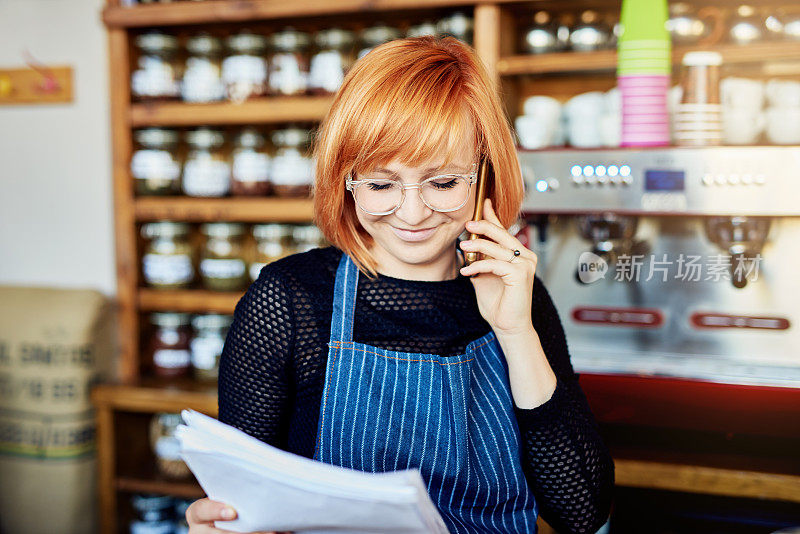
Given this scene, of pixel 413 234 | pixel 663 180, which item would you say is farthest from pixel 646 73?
pixel 413 234

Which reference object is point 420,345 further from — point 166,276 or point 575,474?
point 166,276

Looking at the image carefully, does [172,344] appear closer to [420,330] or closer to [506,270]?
[420,330]

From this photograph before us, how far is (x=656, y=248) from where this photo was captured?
63.8 inches

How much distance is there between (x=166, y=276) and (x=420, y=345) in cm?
125

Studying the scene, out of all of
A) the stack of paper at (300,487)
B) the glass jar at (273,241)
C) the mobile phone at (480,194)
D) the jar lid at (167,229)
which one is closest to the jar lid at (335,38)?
the glass jar at (273,241)

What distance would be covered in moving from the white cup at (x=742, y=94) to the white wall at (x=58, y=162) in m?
1.70

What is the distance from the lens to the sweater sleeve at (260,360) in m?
1.08

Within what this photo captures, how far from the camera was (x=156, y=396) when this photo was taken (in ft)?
6.78

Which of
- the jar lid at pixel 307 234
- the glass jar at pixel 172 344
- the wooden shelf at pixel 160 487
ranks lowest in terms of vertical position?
the wooden shelf at pixel 160 487

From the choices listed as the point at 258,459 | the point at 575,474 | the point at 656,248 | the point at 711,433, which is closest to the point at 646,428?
the point at 711,433

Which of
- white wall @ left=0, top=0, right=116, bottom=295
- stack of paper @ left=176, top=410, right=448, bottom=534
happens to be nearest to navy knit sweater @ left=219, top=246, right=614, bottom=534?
stack of paper @ left=176, top=410, right=448, bottom=534

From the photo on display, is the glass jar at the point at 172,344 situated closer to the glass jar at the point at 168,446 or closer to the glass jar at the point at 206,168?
the glass jar at the point at 168,446

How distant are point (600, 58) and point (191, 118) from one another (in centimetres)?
108

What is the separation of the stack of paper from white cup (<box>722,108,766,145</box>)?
1066 millimetres
